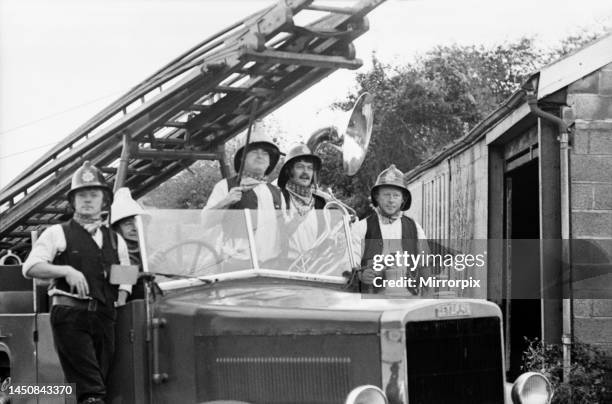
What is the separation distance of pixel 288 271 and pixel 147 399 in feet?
3.46

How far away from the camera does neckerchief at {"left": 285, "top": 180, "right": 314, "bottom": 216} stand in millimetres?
6445

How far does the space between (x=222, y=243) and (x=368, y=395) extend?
5.16 ft

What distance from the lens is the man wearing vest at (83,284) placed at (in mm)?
5398

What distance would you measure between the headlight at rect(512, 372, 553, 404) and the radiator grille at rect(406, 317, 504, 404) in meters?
0.10

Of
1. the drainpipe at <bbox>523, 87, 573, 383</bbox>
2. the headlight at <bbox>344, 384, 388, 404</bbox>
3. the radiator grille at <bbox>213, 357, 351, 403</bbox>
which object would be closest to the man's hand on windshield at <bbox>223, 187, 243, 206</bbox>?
the radiator grille at <bbox>213, 357, 351, 403</bbox>

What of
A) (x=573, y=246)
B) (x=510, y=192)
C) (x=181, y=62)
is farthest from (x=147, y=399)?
(x=510, y=192)

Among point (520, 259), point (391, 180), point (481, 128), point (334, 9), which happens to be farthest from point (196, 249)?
point (520, 259)

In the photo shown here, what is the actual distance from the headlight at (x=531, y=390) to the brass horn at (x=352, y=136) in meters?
2.07

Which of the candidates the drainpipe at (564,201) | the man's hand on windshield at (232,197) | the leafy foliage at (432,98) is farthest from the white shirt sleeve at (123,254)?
the leafy foliage at (432,98)

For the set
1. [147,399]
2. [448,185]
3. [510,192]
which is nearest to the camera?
[147,399]

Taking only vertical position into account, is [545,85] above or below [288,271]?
above

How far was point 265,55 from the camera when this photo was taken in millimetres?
6664

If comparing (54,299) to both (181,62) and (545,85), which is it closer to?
(181,62)

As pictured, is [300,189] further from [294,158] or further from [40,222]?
[40,222]
